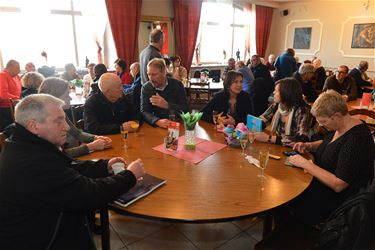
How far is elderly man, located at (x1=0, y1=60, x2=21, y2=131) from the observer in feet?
13.7

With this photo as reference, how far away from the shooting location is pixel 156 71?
2709 mm

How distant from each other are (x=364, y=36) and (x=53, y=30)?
8.48m

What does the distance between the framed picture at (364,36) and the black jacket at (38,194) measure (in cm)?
929

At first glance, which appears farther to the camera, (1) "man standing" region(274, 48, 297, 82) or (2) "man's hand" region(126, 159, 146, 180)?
(1) "man standing" region(274, 48, 297, 82)

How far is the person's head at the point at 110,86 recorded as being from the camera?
94.0 inches

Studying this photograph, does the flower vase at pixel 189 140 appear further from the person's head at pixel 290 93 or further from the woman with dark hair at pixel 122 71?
the woman with dark hair at pixel 122 71

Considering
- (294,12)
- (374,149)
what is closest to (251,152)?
(374,149)

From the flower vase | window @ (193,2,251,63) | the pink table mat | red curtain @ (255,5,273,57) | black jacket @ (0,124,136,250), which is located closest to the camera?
black jacket @ (0,124,136,250)

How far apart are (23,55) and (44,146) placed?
18.4ft

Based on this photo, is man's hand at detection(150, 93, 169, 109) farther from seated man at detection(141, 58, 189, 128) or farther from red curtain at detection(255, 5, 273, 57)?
red curtain at detection(255, 5, 273, 57)

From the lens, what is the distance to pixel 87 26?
6.41 meters

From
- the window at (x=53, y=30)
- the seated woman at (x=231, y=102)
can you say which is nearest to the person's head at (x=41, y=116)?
the seated woman at (x=231, y=102)

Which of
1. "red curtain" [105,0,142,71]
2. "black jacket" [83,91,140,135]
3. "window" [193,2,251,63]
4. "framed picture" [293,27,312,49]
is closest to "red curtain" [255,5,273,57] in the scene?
"window" [193,2,251,63]

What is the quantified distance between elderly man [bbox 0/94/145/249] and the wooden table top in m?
0.21
